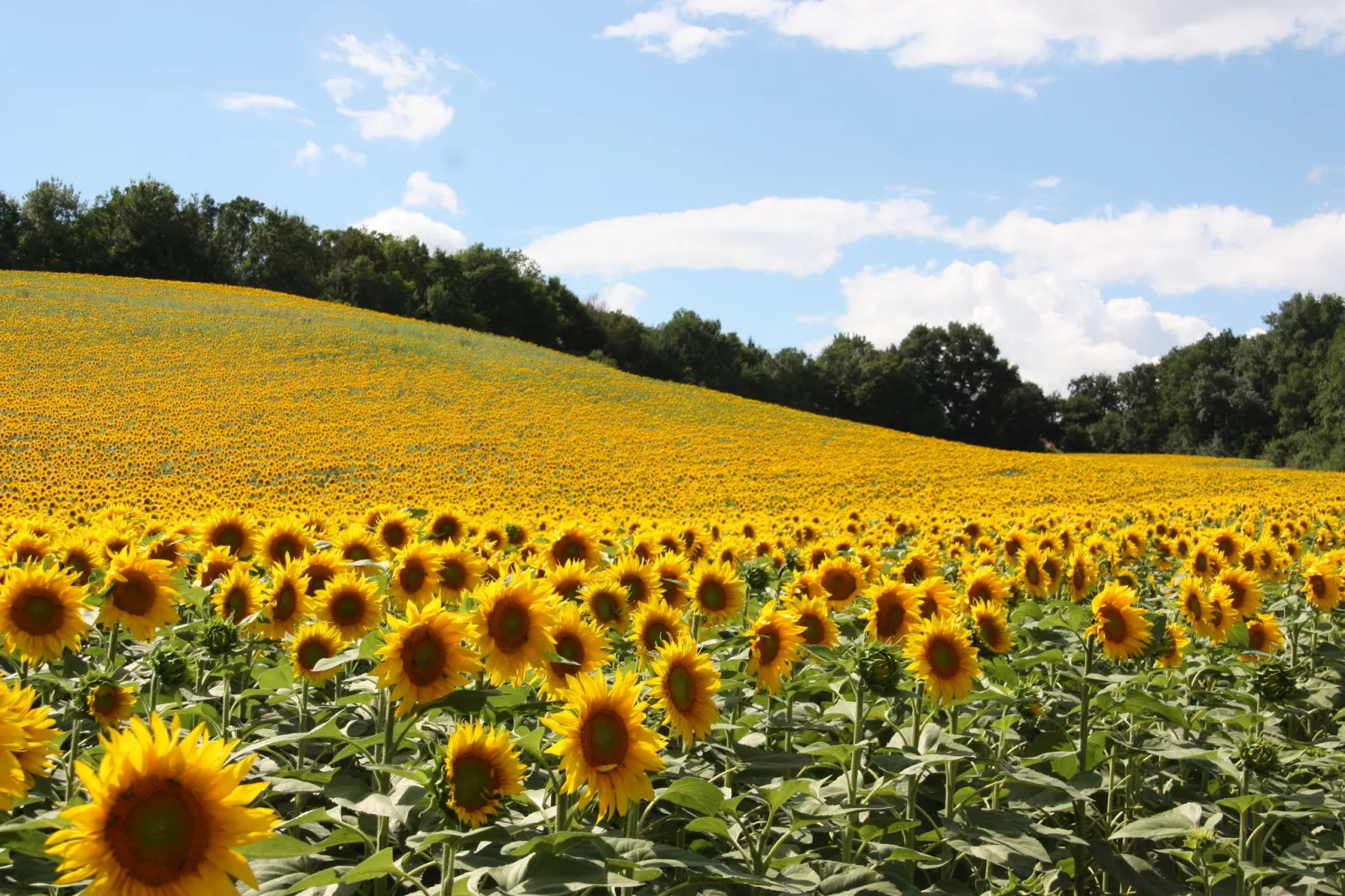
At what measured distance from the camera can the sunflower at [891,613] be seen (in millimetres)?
4250

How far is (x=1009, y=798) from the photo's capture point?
3.77 m

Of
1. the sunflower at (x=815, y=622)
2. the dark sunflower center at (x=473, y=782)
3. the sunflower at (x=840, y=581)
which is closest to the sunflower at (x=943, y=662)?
the sunflower at (x=815, y=622)

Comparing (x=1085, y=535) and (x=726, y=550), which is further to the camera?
(x=1085, y=535)

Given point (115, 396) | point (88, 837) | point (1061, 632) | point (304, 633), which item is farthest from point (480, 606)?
point (115, 396)

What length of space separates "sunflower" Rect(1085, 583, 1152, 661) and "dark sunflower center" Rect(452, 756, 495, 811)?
2.95 metres

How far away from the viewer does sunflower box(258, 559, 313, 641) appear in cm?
384

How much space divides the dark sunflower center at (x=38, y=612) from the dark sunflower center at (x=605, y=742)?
6.65 ft

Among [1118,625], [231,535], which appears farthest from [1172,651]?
[231,535]

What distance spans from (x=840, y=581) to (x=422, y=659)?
296 centimetres

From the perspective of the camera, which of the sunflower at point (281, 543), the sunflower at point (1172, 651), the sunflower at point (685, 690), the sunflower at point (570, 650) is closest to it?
the sunflower at point (685, 690)

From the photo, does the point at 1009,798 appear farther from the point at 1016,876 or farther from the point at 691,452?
the point at 691,452

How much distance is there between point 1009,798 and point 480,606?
81.7 inches

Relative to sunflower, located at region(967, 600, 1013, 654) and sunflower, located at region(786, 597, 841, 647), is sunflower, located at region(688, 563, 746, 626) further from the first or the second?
sunflower, located at region(967, 600, 1013, 654)

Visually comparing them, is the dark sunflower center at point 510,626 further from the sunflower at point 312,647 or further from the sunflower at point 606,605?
the sunflower at point 606,605
